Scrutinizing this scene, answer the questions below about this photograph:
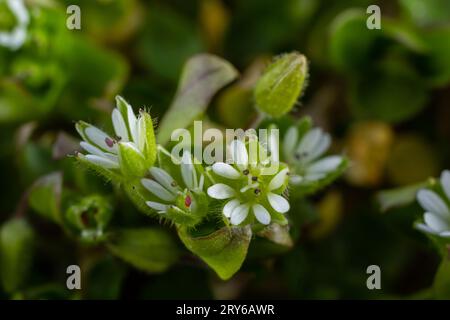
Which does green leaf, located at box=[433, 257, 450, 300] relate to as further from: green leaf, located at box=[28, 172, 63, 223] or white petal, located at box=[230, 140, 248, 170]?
green leaf, located at box=[28, 172, 63, 223]

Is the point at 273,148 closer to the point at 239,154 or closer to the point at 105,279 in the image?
the point at 239,154

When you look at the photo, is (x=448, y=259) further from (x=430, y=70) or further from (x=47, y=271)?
(x=47, y=271)

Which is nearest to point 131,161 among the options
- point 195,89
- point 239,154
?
point 239,154

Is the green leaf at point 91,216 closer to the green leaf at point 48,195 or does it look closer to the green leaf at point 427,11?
the green leaf at point 48,195

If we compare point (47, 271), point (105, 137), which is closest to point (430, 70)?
point (105, 137)

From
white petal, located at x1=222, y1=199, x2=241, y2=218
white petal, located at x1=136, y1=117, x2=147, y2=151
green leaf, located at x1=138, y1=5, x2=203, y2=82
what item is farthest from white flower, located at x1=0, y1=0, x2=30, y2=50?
white petal, located at x1=222, y1=199, x2=241, y2=218

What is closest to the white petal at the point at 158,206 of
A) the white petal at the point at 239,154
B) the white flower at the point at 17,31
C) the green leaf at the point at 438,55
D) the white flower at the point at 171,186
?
the white flower at the point at 171,186

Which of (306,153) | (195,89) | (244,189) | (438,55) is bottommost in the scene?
(244,189)
